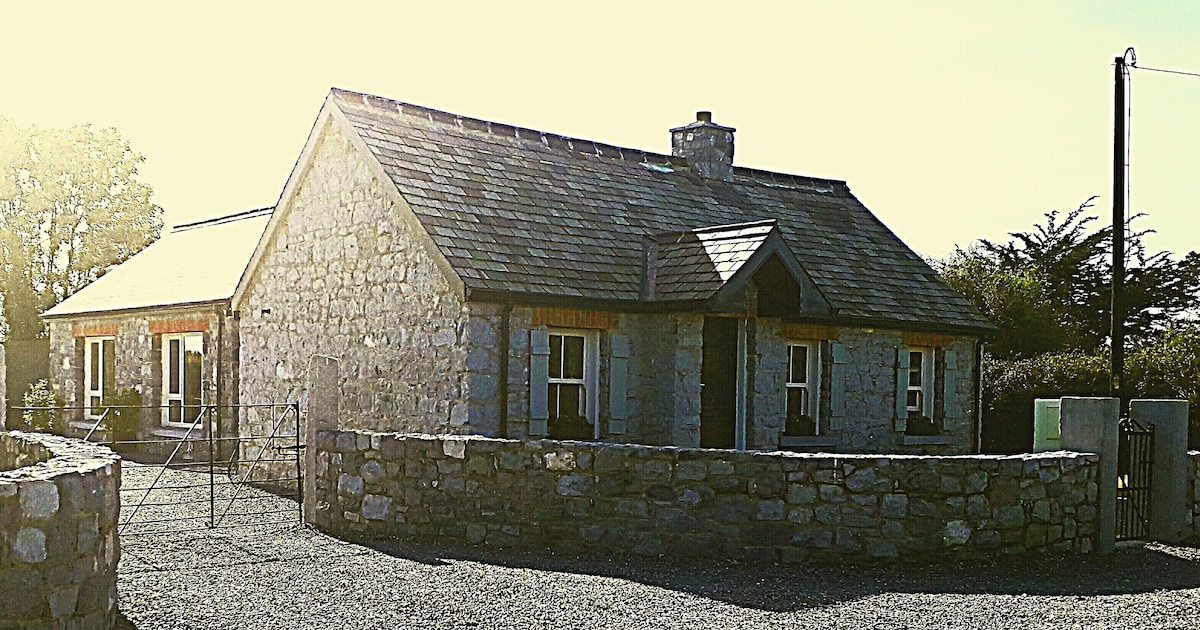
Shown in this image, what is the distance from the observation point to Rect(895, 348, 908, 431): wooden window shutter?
1961cm

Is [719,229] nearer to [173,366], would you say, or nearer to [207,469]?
[207,469]

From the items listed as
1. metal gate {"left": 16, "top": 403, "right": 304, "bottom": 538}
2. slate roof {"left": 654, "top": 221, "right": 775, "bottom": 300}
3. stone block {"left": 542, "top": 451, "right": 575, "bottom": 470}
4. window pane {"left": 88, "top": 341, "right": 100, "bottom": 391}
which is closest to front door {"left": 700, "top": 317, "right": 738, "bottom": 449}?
slate roof {"left": 654, "top": 221, "right": 775, "bottom": 300}

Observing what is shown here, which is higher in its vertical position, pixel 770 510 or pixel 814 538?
pixel 770 510

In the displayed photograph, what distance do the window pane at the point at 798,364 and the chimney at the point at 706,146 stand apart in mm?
4256

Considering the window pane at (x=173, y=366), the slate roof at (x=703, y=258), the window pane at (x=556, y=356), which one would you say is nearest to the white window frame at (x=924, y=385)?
the slate roof at (x=703, y=258)

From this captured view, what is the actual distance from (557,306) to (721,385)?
3032mm

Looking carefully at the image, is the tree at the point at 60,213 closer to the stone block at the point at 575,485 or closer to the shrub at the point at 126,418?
the shrub at the point at 126,418

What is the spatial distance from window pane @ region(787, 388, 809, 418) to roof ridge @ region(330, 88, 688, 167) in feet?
15.8

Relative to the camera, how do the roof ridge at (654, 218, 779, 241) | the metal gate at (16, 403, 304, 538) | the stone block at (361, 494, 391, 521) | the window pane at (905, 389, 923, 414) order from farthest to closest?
the window pane at (905, 389, 923, 414) → the roof ridge at (654, 218, 779, 241) → the metal gate at (16, 403, 304, 538) → the stone block at (361, 494, 391, 521)

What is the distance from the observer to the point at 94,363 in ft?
82.5

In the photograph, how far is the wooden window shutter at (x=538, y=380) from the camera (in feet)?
50.3

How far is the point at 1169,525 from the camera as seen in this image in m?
12.9

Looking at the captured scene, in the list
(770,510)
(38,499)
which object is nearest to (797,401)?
(770,510)

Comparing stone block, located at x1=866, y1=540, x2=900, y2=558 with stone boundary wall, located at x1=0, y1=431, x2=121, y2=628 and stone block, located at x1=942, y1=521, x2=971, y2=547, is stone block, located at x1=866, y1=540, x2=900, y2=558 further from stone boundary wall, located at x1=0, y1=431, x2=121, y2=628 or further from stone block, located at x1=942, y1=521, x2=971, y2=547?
stone boundary wall, located at x1=0, y1=431, x2=121, y2=628
